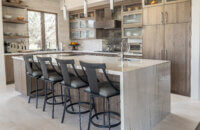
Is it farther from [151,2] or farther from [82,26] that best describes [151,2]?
[82,26]

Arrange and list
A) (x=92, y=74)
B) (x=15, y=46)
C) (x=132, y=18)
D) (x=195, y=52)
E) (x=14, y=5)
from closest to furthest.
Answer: (x=92, y=74), (x=195, y=52), (x=132, y=18), (x=14, y=5), (x=15, y=46)

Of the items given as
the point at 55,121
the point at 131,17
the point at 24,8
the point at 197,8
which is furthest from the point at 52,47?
the point at 197,8

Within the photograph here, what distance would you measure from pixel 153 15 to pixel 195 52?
1.34 meters

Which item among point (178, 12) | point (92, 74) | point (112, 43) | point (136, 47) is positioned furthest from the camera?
point (112, 43)

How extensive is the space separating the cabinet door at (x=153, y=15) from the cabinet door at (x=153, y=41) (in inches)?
4.8

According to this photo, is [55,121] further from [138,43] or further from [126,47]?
[138,43]

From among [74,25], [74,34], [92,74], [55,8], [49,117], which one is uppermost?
[55,8]

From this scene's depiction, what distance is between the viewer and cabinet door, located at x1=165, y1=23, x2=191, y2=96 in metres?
4.09

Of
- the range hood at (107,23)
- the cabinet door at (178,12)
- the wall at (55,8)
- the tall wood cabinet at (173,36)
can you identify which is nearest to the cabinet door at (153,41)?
the tall wood cabinet at (173,36)

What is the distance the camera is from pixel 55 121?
300 centimetres

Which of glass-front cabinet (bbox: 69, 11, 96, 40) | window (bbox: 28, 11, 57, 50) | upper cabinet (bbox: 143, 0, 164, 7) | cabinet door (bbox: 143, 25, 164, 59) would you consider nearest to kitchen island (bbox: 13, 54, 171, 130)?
cabinet door (bbox: 143, 25, 164, 59)

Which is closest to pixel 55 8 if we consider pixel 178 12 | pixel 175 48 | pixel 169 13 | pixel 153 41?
pixel 153 41

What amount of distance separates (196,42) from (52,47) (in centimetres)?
543

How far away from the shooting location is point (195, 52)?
3.94 metres
